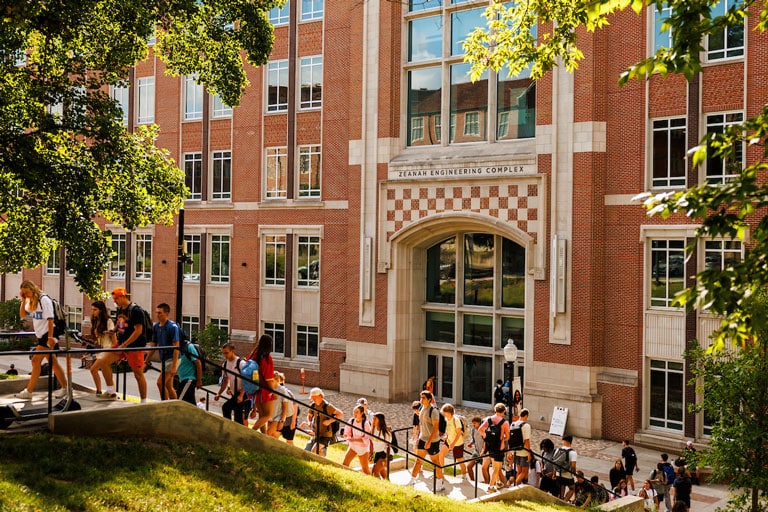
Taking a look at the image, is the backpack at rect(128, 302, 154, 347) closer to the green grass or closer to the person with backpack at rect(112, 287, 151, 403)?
the person with backpack at rect(112, 287, 151, 403)

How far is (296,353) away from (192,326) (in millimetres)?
5855

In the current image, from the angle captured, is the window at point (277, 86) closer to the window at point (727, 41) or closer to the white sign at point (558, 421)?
the white sign at point (558, 421)

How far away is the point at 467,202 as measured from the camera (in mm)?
26078

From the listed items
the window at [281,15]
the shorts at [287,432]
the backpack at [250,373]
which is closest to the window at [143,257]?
the window at [281,15]

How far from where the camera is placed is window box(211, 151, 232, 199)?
33875 mm

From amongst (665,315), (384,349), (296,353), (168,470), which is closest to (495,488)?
(168,470)

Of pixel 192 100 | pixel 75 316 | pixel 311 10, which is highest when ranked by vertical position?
pixel 311 10

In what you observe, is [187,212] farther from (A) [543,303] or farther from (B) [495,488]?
(B) [495,488]

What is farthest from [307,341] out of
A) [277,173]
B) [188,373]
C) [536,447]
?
[188,373]

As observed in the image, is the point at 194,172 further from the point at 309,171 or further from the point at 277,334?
the point at 277,334

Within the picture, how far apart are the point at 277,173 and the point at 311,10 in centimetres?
653

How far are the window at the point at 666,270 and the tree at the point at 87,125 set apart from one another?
12662mm

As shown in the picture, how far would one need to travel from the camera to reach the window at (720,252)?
834 inches

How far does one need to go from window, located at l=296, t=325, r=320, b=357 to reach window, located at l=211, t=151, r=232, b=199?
6.69 metres
